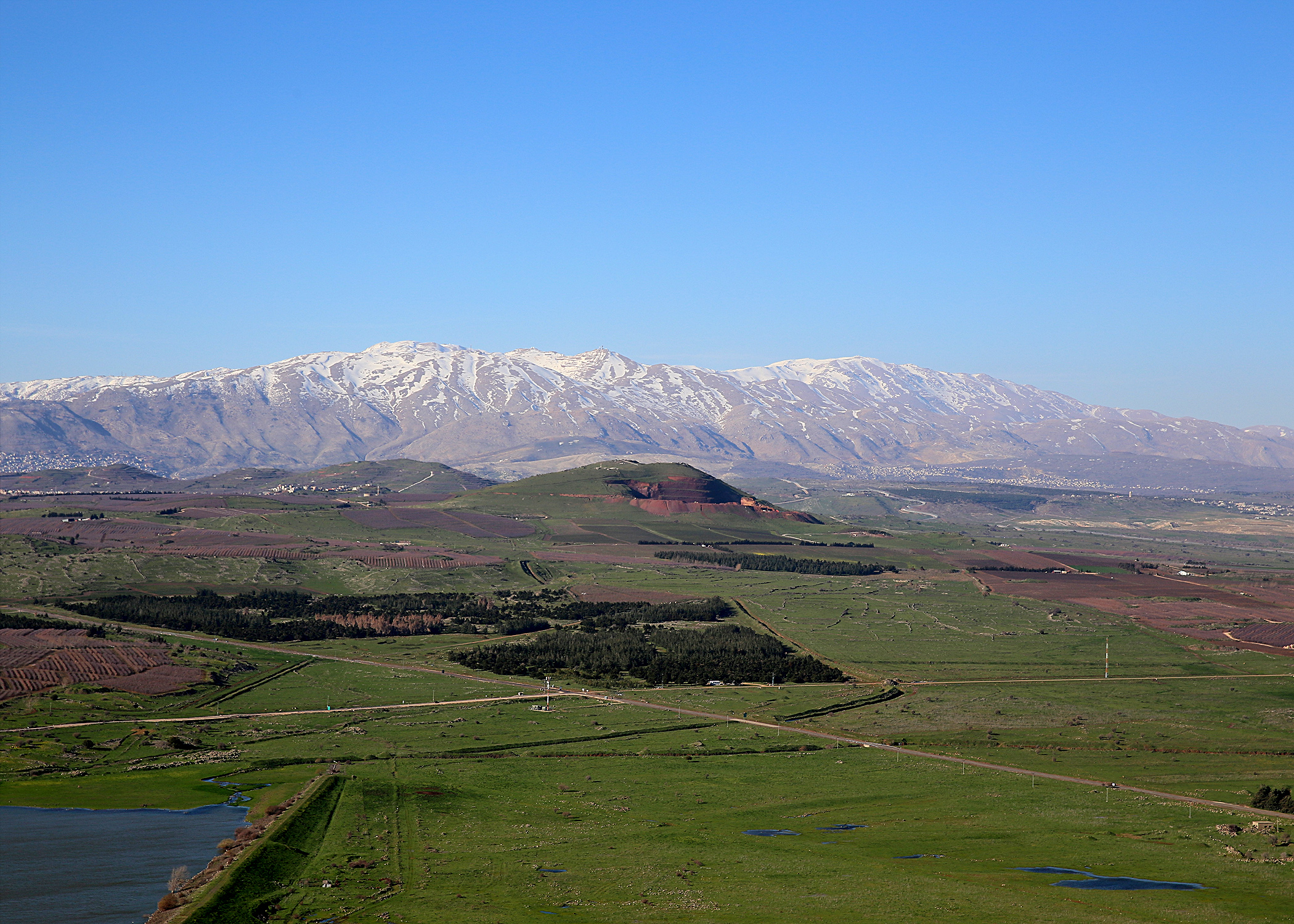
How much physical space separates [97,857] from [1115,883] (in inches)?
2663

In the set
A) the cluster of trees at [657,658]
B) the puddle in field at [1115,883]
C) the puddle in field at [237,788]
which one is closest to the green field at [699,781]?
the puddle in field at [237,788]

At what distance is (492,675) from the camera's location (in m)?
159

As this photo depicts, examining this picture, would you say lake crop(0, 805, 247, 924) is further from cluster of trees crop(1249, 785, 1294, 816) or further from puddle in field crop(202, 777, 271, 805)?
cluster of trees crop(1249, 785, 1294, 816)

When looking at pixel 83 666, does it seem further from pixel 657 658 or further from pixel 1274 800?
pixel 1274 800

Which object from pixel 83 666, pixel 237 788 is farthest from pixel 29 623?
pixel 237 788

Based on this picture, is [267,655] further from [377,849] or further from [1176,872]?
[1176,872]

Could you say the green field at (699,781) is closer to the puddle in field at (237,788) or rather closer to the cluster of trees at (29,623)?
the puddle in field at (237,788)

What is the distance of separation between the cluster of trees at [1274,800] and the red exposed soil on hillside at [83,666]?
11767 centimetres

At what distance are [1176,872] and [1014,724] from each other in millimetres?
57153

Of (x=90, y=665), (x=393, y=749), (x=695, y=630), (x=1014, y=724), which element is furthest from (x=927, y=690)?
(x=90, y=665)

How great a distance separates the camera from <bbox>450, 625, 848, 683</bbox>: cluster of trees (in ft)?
525

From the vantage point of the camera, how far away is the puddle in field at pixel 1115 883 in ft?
225

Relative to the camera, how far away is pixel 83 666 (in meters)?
141

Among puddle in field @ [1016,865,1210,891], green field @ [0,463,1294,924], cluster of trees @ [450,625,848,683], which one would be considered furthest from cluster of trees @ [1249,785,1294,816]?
cluster of trees @ [450,625,848,683]
